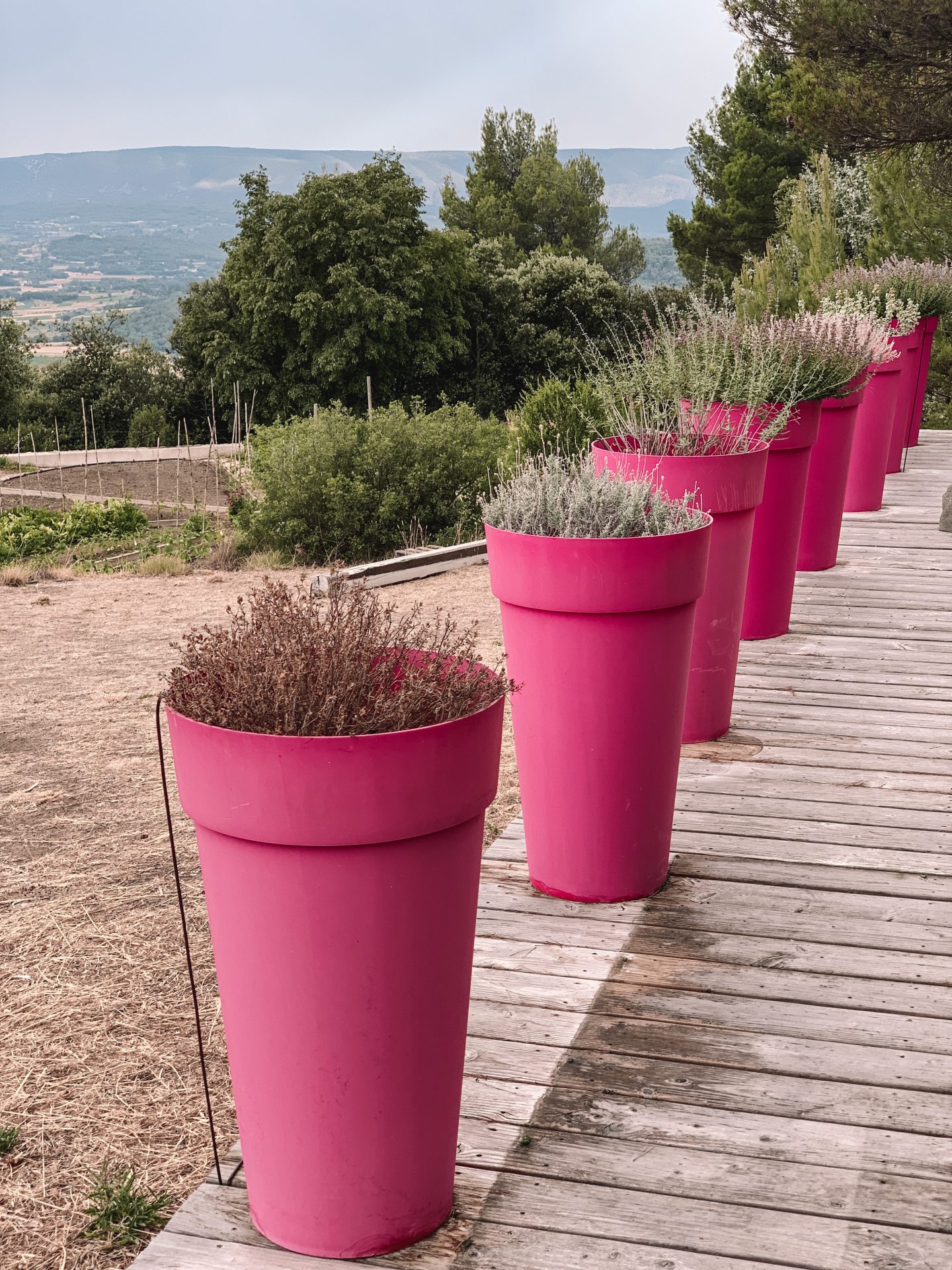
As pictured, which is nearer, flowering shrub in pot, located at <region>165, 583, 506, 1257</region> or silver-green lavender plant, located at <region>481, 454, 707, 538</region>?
flowering shrub in pot, located at <region>165, 583, 506, 1257</region>

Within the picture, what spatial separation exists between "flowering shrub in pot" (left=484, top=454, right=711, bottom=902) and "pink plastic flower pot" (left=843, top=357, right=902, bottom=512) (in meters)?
4.59

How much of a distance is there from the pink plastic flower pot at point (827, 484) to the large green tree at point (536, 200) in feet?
174

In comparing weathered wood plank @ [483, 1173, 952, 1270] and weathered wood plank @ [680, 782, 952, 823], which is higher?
weathered wood plank @ [483, 1173, 952, 1270]

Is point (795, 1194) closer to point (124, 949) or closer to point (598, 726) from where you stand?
point (598, 726)

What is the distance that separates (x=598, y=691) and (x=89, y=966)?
156cm

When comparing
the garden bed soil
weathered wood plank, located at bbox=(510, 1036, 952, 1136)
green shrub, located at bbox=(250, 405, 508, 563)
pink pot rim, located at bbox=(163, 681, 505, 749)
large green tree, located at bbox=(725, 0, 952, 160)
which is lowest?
the garden bed soil

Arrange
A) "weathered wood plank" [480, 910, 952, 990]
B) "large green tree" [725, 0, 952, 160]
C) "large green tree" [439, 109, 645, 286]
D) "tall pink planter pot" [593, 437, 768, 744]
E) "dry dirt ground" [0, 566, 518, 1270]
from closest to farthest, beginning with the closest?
"dry dirt ground" [0, 566, 518, 1270] < "weathered wood plank" [480, 910, 952, 990] < "tall pink planter pot" [593, 437, 768, 744] < "large green tree" [725, 0, 952, 160] < "large green tree" [439, 109, 645, 286]

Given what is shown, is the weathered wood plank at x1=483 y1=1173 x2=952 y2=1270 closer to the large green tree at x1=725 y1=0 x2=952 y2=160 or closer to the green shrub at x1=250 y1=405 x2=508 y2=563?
the green shrub at x1=250 y1=405 x2=508 y2=563

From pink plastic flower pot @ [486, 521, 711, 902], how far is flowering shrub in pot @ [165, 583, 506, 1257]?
96 cm

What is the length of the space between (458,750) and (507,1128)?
2.68ft

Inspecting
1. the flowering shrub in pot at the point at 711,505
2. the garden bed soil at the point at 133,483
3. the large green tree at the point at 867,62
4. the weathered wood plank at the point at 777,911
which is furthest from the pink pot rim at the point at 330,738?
the garden bed soil at the point at 133,483

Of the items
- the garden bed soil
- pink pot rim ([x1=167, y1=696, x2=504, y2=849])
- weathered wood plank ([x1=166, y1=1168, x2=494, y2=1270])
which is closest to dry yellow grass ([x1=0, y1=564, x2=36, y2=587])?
the garden bed soil

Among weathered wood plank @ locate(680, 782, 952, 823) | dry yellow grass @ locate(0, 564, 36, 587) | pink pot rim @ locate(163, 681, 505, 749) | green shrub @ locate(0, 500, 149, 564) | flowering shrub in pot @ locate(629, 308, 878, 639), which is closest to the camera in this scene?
→ pink pot rim @ locate(163, 681, 505, 749)

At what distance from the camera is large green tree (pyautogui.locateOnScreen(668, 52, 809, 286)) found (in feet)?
126
